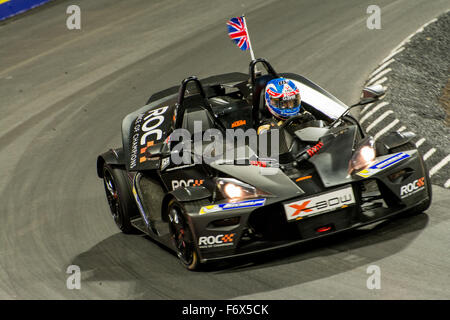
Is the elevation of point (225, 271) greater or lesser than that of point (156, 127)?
lesser

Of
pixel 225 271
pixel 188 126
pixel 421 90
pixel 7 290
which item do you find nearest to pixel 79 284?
pixel 7 290

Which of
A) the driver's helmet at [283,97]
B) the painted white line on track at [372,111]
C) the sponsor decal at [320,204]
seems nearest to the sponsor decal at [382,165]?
the sponsor decal at [320,204]

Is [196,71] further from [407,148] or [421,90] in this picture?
[407,148]

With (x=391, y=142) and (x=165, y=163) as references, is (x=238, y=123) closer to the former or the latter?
(x=165, y=163)

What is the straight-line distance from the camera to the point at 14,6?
66.1 ft

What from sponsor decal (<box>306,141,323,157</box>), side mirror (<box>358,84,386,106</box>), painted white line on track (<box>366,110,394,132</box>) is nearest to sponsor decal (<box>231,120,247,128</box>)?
sponsor decal (<box>306,141,323,157</box>)

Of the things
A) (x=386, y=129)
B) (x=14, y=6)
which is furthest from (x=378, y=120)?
(x=14, y=6)

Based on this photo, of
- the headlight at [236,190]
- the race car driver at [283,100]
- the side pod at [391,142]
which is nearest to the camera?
the headlight at [236,190]

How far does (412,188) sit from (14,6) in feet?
49.9

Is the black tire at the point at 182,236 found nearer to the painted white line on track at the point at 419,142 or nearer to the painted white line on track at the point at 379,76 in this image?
the painted white line on track at the point at 419,142

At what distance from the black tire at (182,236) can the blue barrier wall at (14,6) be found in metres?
13.8

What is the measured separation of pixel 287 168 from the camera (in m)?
7.66

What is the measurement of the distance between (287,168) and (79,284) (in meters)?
2.31

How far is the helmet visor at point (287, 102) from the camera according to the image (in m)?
8.41
